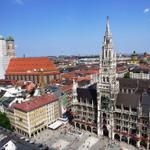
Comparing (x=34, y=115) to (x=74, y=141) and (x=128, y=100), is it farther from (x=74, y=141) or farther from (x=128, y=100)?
(x=128, y=100)

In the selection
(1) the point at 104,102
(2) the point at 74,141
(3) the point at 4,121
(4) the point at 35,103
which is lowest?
(2) the point at 74,141

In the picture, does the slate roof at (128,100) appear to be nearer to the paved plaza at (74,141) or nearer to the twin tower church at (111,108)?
the twin tower church at (111,108)

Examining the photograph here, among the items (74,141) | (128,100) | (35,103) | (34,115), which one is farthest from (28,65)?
(128,100)

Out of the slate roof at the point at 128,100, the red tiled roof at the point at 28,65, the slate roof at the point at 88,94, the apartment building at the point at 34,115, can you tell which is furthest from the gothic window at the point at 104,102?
the red tiled roof at the point at 28,65

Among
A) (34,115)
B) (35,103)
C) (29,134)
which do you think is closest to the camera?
(29,134)

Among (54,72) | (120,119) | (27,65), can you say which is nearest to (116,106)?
(120,119)

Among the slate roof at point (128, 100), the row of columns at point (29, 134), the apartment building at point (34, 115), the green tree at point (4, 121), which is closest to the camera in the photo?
the slate roof at point (128, 100)
